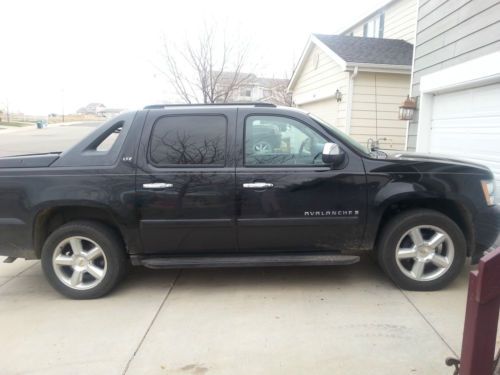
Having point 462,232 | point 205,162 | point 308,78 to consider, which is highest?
point 308,78

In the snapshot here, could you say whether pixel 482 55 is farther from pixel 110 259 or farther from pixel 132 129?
pixel 110 259

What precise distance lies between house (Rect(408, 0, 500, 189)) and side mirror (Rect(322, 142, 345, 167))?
301 centimetres

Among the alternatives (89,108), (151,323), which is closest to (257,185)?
(151,323)

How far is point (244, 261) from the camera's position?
3881 mm

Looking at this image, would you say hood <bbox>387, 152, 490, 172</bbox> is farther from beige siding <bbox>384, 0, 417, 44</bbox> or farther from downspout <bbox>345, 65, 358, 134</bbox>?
beige siding <bbox>384, 0, 417, 44</bbox>

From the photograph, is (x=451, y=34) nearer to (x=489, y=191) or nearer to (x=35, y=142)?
(x=489, y=191)

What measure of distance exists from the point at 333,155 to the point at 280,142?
0.54 meters

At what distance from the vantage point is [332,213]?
384 cm

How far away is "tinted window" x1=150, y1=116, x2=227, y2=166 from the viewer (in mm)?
3844

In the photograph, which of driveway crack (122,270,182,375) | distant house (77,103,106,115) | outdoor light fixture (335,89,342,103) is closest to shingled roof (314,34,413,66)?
outdoor light fixture (335,89,342,103)

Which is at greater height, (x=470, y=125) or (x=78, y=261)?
(x=470, y=125)

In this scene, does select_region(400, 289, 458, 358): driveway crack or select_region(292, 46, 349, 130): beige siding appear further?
select_region(292, 46, 349, 130): beige siding

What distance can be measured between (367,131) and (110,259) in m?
8.35

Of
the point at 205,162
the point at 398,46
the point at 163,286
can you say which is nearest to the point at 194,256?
the point at 163,286
